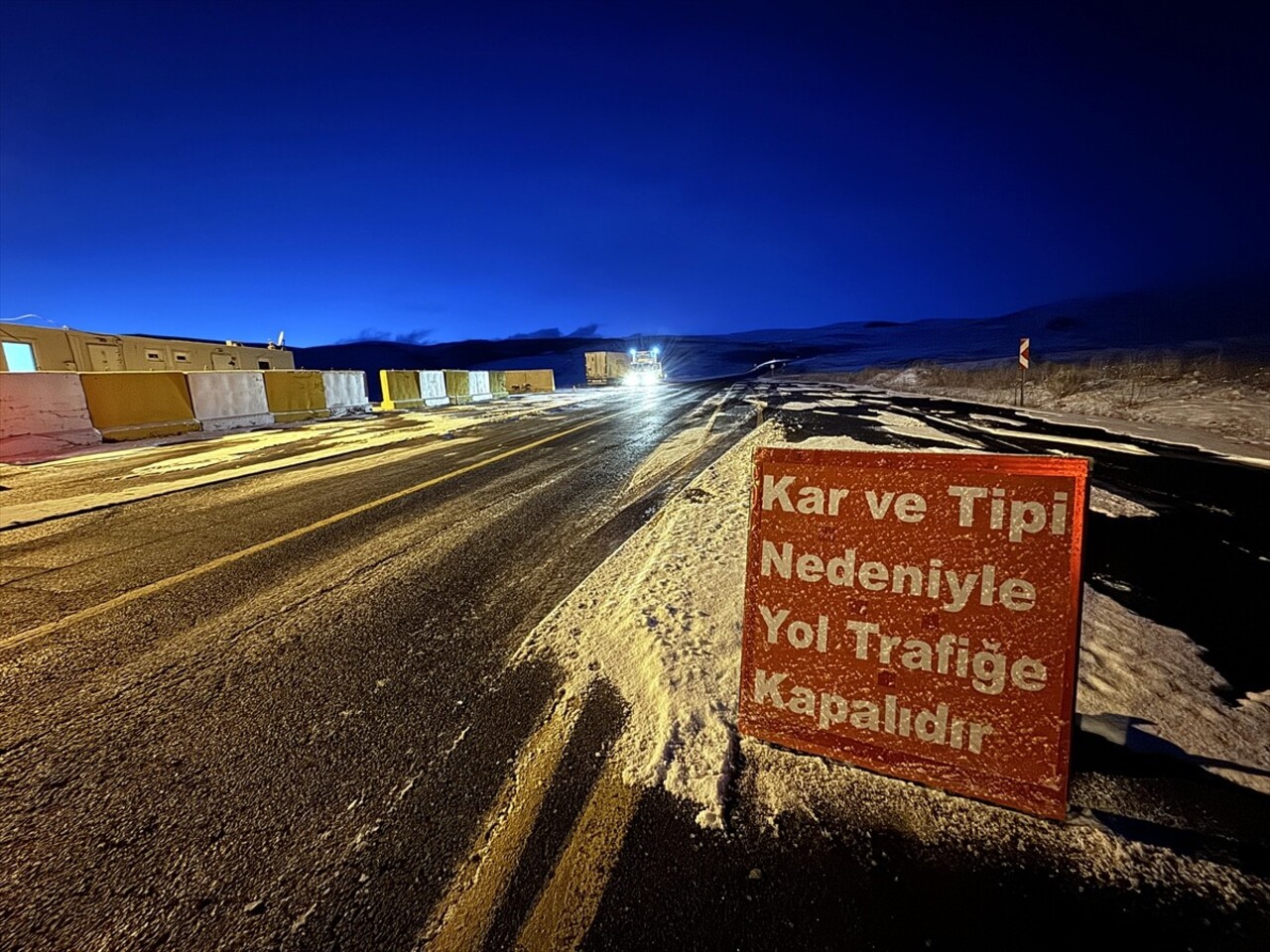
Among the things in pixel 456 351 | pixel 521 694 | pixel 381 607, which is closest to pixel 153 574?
pixel 381 607

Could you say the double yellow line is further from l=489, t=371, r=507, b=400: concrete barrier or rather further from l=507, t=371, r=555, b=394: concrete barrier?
l=507, t=371, r=555, b=394: concrete barrier

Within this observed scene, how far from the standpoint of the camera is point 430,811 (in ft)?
6.24

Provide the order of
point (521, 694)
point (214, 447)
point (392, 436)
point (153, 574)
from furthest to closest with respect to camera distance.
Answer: point (392, 436)
point (214, 447)
point (153, 574)
point (521, 694)

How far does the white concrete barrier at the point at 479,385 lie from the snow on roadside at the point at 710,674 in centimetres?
2369

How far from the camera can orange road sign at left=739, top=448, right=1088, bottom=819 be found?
1.80 metres

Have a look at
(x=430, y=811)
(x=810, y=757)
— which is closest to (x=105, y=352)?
(x=430, y=811)

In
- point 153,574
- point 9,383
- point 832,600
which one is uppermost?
point 9,383

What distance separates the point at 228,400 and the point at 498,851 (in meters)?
15.8

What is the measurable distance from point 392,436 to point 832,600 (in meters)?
11.5

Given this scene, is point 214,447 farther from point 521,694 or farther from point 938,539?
point 938,539

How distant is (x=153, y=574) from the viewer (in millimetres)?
4004

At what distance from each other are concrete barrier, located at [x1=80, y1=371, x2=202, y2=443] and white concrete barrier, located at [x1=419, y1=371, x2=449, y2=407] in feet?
32.2

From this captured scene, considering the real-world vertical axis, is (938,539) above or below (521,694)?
above

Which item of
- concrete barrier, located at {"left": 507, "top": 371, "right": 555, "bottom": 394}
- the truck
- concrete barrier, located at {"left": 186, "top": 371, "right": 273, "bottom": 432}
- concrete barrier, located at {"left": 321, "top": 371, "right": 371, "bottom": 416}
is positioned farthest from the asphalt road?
the truck
